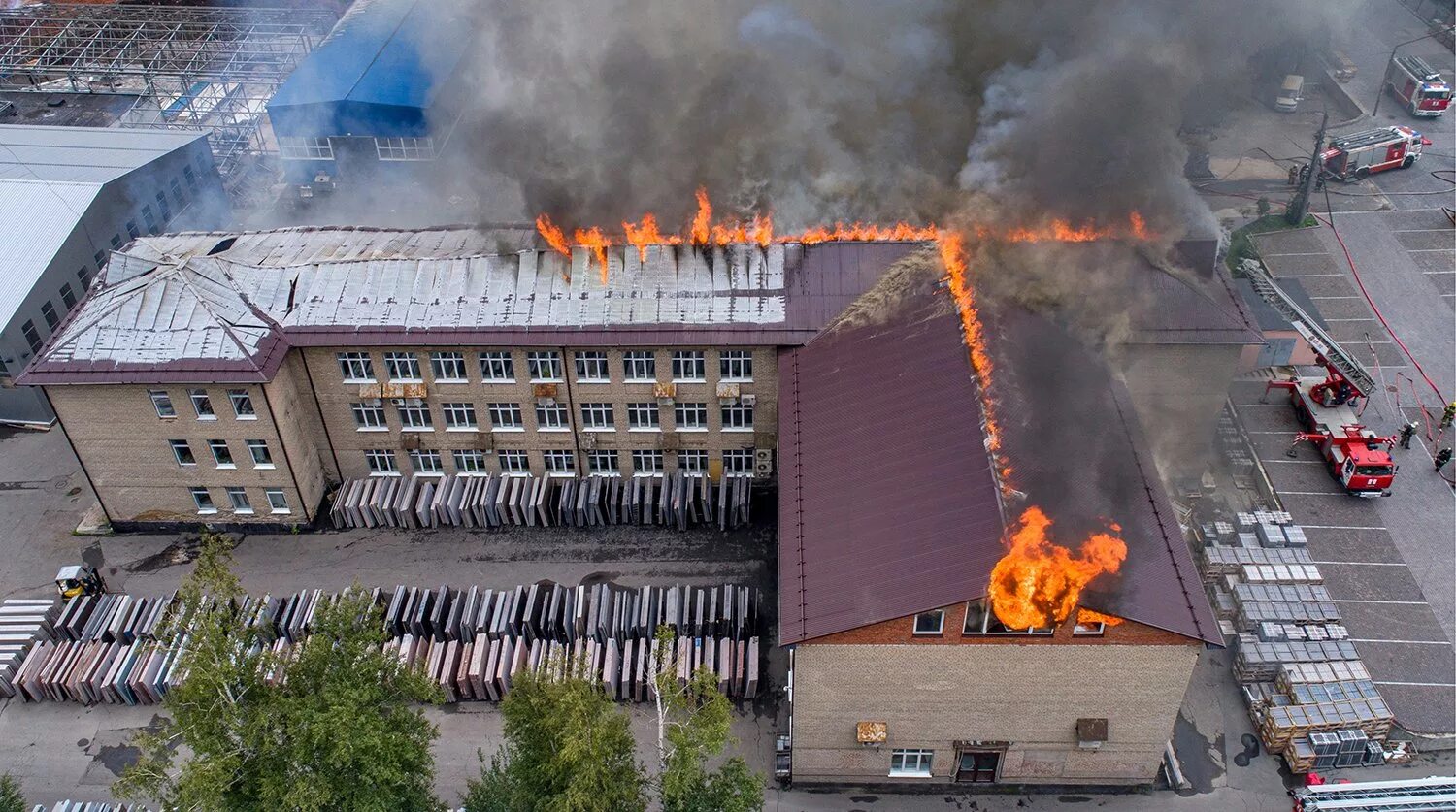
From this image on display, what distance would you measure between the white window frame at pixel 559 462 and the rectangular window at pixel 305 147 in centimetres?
2448

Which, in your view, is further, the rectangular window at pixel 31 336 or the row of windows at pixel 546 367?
the rectangular window at pixel 31 336

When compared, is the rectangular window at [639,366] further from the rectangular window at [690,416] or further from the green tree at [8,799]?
the green tree at [8,799]

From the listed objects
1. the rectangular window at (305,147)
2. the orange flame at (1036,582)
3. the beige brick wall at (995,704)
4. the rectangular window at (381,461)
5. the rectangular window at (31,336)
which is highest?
the rectangular window at (305,147)

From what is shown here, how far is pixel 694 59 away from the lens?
3559cm

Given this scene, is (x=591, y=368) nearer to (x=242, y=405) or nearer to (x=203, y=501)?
(x=242, y=405)

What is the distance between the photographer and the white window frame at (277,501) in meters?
31.9

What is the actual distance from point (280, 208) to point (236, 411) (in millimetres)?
20585

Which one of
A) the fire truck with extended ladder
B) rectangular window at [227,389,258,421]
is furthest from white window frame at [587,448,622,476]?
the fire truck with extended ladder

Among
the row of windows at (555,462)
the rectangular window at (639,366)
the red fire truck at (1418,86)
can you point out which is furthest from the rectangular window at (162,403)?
the red fire truck at (1418,86)

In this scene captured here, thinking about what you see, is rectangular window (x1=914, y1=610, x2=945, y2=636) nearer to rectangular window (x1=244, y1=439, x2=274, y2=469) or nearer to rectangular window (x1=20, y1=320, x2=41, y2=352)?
rectangular window (x1=244, y1=439, x2=274, y2=469)

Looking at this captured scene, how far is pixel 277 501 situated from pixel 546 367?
30.3 ft

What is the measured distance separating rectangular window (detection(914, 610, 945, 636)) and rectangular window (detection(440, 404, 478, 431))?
16061 mm

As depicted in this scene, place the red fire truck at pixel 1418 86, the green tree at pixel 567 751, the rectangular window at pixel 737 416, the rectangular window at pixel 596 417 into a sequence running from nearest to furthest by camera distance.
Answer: the green tree at pixel 567 751 < the rectangular window at pixel 737 416 < the rectangular window at pixel 596 417 < the red fire truck at pixel 1418 86

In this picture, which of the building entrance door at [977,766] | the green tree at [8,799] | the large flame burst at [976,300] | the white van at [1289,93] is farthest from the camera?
the white van at [1289,93]
